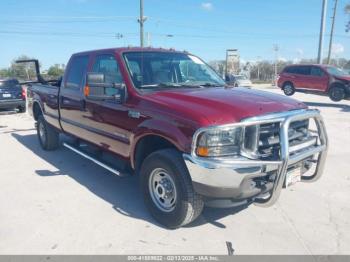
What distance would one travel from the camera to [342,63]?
204ft

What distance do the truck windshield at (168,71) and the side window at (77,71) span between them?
1195 mm

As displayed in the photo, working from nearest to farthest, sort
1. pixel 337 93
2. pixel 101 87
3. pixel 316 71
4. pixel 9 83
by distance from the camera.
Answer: pixel 101 87
pixel 9 83
pixel 337 93
pixel 316 71

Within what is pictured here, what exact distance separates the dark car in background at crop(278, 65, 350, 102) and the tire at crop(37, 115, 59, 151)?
45.0 feet

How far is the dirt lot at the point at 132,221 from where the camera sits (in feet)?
10.6

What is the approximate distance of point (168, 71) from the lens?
4.48m

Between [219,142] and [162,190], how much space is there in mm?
1031

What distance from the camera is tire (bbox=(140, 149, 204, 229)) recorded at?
324 centimetres

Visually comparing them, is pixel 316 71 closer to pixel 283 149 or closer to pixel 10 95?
pixel 10 95

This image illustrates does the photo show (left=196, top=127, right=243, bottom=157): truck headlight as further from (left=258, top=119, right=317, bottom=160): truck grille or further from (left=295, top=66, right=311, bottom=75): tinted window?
(left=295, top=66, right=311, bottom=75): tinted window

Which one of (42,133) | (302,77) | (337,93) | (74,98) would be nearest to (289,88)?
(302,77)

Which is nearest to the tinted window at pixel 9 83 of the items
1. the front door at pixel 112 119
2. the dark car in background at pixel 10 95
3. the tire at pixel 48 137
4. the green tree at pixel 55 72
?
the dark car in background at pixel 10 95

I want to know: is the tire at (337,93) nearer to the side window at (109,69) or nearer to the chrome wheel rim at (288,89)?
the chrome wheel rim at (288,89)

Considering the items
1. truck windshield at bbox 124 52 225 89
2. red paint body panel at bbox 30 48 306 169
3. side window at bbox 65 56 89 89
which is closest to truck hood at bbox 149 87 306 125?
red paint body panel at bbox 30 48 306 169

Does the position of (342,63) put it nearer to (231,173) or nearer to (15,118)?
(15,118)
